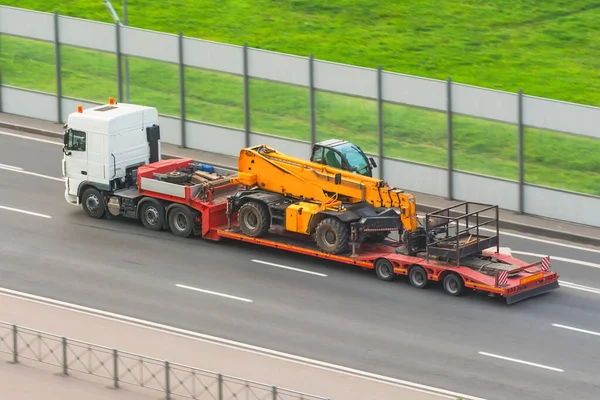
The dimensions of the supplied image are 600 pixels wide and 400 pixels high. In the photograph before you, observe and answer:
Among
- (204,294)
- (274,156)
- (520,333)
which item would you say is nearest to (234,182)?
(274,156)

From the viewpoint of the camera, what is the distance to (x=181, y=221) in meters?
34.6

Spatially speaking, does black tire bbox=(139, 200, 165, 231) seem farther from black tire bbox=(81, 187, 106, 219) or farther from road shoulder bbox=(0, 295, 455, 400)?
road shoulder bbox=(0, 295, 455, 400)

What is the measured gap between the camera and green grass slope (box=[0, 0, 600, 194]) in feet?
123

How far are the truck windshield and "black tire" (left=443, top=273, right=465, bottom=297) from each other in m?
3.83

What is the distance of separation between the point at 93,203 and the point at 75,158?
4.15 feet

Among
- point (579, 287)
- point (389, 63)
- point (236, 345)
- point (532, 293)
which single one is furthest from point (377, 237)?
point (389, 63)

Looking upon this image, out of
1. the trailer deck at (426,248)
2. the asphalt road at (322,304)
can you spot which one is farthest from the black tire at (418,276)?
the asphalt road at (322,304)

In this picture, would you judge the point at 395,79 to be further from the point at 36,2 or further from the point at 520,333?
the point at 36,2

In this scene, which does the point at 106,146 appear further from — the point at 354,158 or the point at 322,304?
the point at 322,304

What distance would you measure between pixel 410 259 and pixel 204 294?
182 inches

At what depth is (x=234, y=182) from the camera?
34.5m

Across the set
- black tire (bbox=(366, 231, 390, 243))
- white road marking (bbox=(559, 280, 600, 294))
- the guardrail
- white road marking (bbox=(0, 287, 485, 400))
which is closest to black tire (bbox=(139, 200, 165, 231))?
white road marking (bbox=(0, 287, 485, 400))

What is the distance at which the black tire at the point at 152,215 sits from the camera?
114ft

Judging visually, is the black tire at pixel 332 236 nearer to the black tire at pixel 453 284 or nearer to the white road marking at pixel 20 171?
the black tire at pixel 453 284
